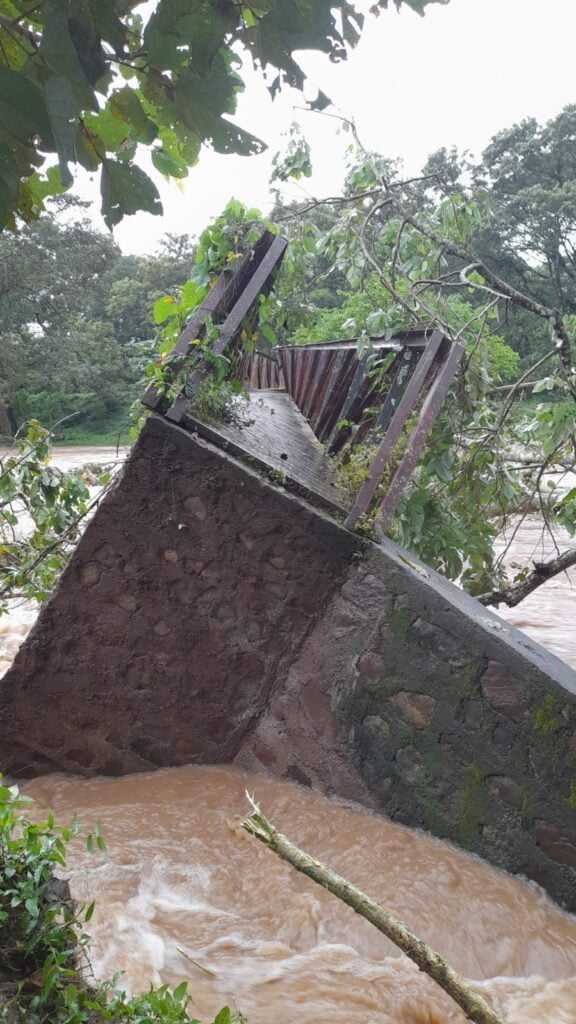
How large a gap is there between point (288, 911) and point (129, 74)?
2.50 metres

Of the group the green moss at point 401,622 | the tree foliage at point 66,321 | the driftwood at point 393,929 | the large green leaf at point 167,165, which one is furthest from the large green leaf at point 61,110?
the tree foliage at point 66,321

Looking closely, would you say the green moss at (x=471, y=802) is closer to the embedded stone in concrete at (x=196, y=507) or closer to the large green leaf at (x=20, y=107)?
the embedded stone in concrete at (x=196, y=507)

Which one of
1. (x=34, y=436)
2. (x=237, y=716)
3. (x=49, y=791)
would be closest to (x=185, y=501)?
(x=237, y=716)

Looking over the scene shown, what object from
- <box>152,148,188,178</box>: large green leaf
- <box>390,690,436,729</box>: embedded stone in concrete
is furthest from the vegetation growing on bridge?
<box>152,148,188,178</box>: large green leaf

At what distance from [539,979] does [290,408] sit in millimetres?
4656

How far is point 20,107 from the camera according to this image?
0.98 m

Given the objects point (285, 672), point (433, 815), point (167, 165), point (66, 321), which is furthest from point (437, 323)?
point (66, 321)

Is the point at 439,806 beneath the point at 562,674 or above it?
beneath

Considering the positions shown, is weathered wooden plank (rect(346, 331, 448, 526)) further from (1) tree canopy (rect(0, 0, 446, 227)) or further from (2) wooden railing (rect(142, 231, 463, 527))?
(1) tree canopy (rect(0, 0, 446, 227))

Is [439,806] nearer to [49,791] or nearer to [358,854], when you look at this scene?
[358,854]

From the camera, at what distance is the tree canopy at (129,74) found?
0.98 metres

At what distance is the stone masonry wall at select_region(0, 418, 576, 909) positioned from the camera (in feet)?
9.04

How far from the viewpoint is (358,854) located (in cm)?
275

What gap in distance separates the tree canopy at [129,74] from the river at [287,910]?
1.96 m
